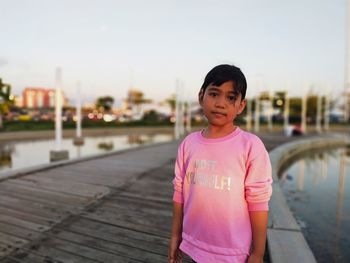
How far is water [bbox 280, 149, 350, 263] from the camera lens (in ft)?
15.9

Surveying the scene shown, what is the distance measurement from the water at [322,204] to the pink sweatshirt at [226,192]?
3586 mm

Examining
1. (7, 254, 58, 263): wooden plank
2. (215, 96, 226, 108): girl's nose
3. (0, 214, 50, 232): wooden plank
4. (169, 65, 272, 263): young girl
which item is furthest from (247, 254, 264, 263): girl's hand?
(0, 214, 50, 232): wooden plank

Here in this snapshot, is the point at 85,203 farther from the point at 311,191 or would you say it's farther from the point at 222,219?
the point at 311,191

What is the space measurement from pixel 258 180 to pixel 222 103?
0.45 m

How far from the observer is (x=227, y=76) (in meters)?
1.58

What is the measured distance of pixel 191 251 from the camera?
1.69 meters

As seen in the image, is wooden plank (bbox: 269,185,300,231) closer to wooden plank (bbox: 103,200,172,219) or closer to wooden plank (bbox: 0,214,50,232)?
wooden plank (bbox: 103,200,172,219)

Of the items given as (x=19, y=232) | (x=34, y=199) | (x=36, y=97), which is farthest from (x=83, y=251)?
(x=36, y=97)

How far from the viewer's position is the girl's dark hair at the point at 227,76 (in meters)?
1.58

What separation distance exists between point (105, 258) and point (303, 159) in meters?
15.3

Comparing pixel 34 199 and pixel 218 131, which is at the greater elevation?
pixel 218 131

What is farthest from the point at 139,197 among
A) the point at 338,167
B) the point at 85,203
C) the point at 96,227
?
the point at 338,167

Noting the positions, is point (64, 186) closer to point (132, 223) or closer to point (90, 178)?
point (90, 178)

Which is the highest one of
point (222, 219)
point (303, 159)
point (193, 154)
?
point (193, 154)
